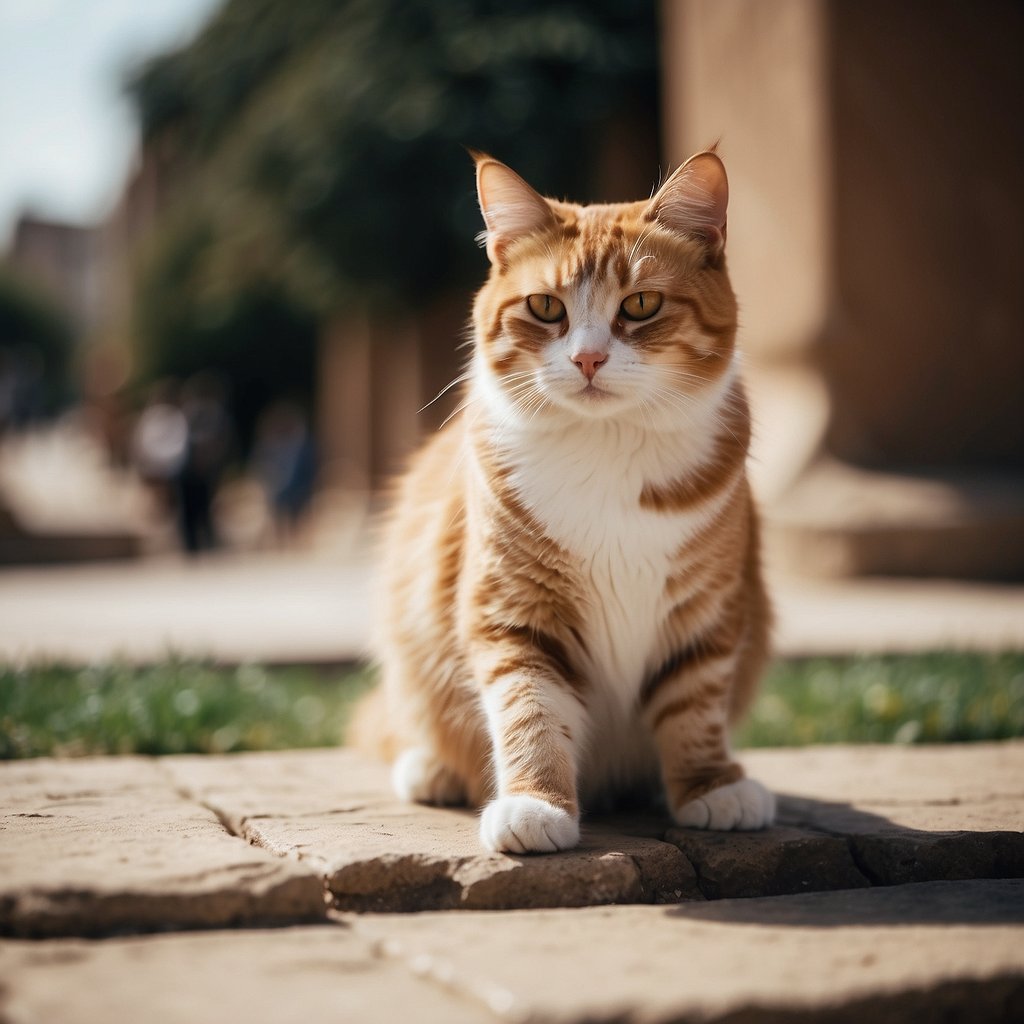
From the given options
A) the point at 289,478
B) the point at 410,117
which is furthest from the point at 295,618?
the point at 289,478

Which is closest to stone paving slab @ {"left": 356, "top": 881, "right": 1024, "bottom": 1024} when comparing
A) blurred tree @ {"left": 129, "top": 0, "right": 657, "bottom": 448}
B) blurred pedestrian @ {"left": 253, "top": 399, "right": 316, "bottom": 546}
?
blurred tree @ {"left": 129, "top": 0, "right": 657, "bottom": 448}

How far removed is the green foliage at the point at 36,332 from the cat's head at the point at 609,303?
165 feet

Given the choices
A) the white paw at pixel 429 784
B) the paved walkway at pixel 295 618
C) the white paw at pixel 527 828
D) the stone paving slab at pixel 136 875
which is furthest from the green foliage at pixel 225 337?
the white paw at pixel 527 828

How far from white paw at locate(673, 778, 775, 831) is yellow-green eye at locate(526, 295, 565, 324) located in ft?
3.13

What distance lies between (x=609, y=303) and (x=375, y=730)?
4.29ft

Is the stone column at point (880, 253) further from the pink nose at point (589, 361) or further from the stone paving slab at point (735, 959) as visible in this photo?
the stone paving slab at point (735, 959)

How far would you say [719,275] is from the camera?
245cm

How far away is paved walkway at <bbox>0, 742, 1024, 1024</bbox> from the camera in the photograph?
4.75ft

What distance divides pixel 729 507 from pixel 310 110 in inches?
463

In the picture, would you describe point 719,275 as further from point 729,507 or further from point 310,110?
point 310,110

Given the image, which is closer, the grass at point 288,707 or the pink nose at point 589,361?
the pink nose at point 589,361

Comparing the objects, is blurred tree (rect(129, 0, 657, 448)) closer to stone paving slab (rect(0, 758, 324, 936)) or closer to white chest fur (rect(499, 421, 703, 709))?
white chest fur (rect(499, 421, 703, 709))

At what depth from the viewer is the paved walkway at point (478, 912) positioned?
57.0 inches

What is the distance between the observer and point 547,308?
2316 mm
